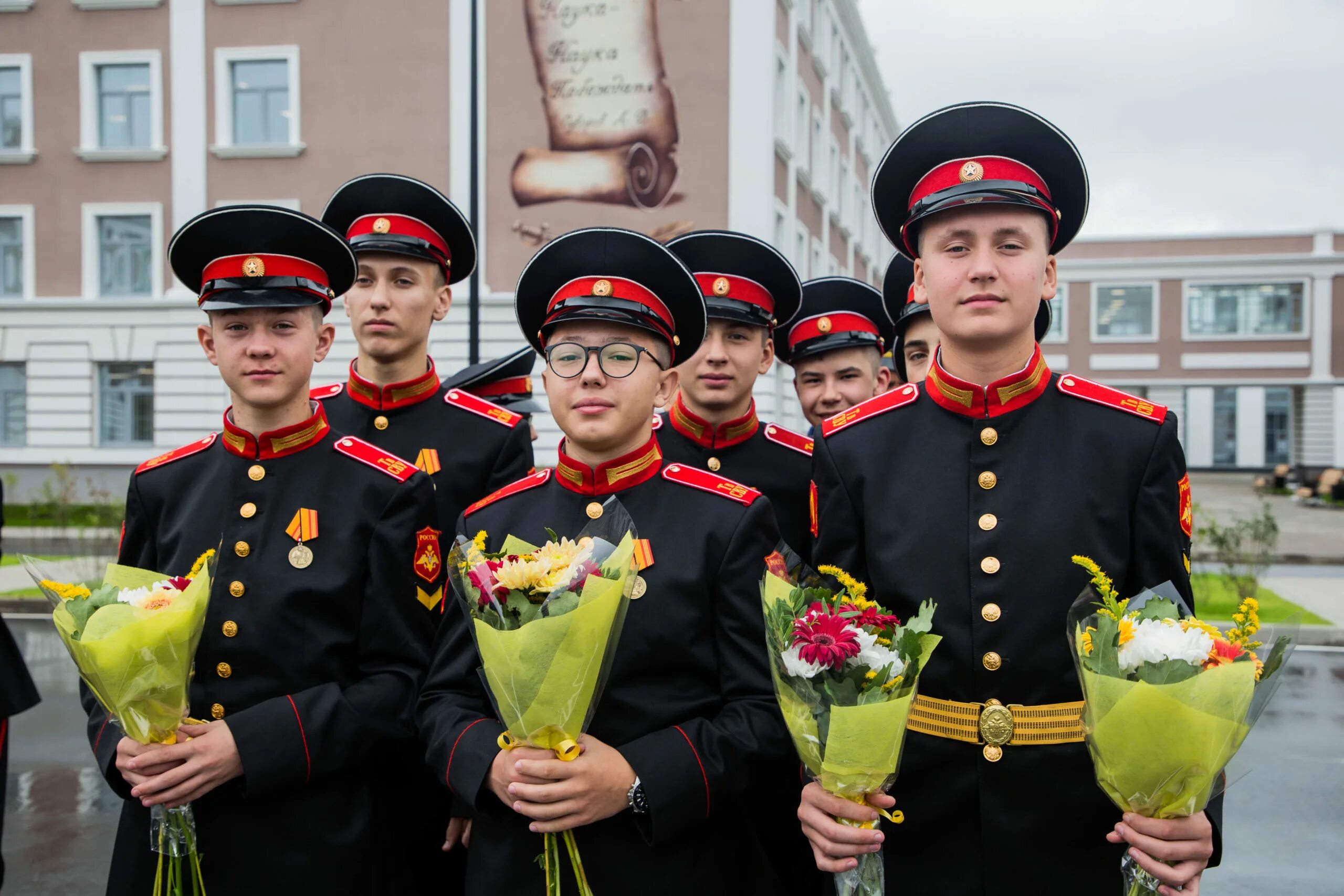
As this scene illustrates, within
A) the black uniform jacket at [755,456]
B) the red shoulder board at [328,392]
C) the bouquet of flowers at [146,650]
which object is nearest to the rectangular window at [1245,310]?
the black uniform jacket at [755,456]

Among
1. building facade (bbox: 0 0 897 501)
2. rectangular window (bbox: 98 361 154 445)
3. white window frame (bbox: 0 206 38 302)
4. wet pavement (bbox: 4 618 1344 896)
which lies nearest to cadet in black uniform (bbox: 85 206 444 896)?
wet pavement (bbox: 4 618 1344 896)

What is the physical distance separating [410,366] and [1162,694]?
291 cm

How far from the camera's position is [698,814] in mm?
2346

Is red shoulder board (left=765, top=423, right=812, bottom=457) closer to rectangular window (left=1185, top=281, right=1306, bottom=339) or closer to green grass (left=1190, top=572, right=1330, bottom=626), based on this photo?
green grass (left=1190, top=572, right=1330, bottom=626)

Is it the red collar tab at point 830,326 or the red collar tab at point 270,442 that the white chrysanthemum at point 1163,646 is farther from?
the red collar tab at point 830,326

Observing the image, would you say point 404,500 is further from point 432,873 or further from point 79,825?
point 79,825

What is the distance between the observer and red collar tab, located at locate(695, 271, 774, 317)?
158 inches

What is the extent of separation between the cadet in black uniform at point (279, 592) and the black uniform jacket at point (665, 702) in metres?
0.24

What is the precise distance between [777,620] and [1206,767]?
79 cm

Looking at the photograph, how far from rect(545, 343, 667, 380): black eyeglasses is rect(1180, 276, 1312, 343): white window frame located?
159ft

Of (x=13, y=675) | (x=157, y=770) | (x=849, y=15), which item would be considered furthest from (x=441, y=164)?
(x=157, y=770)

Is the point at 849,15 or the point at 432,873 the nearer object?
the point at 432,873

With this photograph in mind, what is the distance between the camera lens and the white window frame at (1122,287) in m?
45.6

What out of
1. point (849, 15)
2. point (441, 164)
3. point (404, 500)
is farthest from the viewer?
point (849, 15)
